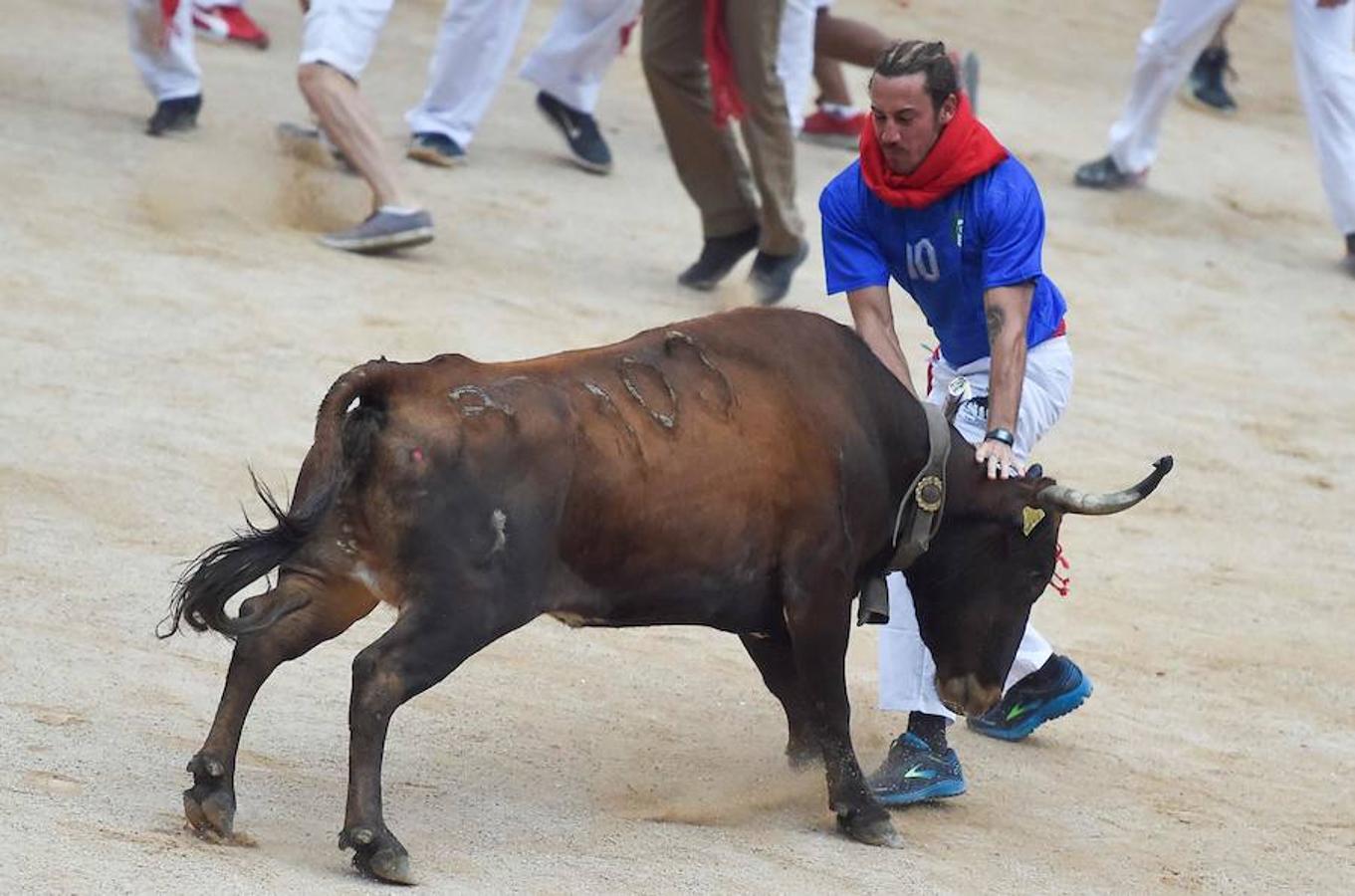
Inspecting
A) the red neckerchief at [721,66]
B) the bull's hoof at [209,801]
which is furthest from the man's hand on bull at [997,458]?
the red neckerchief at [721,66]

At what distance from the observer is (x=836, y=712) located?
5133 mm

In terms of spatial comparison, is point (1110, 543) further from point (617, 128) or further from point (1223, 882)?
point (617, 128)

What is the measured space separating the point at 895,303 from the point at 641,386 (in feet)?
17.1

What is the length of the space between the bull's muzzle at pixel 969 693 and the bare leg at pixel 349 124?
4131 millimetres

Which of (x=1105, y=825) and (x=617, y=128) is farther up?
(x=1105, y=825)

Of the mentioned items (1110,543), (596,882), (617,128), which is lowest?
(617,128)

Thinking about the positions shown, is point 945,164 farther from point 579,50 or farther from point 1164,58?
point 1164,58

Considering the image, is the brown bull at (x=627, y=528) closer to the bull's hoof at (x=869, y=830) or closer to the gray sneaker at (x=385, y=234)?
the bull's hoof at (x=869, y=830)

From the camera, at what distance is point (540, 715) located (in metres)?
5.76

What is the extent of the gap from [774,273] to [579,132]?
1949mm

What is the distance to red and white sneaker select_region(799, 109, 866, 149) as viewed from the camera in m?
12.2

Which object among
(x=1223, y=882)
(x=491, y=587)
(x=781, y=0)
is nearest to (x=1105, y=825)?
(x=1223, y=882)

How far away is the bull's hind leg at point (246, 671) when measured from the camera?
14.6ft

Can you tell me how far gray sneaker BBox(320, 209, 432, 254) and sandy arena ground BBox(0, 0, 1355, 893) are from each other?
0.30ft
